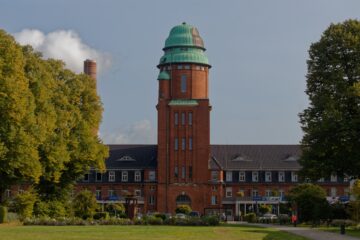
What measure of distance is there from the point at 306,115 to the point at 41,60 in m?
21.6

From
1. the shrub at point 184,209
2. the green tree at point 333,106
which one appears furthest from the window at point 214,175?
the green tree at point 333,106

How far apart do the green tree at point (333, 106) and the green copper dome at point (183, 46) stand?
4835 centimetres

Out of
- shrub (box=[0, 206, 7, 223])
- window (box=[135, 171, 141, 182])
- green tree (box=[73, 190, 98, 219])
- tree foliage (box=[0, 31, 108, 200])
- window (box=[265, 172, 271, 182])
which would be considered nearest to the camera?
tree foliage (box=[0, 31, 108, 200])

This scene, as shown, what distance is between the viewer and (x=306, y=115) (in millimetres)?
51750

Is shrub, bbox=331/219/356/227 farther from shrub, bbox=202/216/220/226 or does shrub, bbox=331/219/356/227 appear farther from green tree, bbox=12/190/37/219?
green tree, bbox=12/190/37/219

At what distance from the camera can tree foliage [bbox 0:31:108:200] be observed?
50312 millimetres

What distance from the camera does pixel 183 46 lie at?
10006cm

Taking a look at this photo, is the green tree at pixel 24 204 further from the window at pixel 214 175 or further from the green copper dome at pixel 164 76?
the green copper dome at pixel 164 76

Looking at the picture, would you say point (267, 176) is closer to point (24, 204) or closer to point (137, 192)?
point (137, 192)

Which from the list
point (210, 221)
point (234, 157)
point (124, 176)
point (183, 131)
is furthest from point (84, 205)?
point (234, 157)

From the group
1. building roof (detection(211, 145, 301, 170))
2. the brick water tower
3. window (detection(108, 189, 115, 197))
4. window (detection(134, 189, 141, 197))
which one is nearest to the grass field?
the brick water tower

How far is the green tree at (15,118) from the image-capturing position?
1948 inches

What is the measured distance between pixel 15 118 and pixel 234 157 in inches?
2407

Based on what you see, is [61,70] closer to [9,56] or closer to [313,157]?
[9,56]
